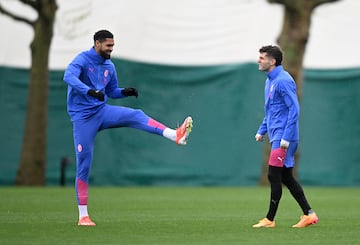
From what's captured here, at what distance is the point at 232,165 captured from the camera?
2589cm

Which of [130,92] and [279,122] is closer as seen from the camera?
[279,122]

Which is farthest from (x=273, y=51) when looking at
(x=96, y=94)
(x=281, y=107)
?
(x=96, y=94)

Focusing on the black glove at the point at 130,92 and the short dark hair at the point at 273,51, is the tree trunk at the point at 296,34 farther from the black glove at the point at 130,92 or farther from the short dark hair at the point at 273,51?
the short dark hair at the point at 273,51

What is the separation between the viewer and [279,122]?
11.9 m

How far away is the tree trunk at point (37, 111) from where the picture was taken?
80.1 ft

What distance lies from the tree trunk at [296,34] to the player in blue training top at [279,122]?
1174 centimetres

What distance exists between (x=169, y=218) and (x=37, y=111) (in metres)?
11.4

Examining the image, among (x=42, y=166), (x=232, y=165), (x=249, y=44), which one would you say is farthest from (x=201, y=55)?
(x=42, y=166)

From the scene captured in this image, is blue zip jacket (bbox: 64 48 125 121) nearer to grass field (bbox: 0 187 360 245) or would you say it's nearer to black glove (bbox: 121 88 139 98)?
black glove (bbox: 121 88 139 98)

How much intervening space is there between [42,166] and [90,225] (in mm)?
12622

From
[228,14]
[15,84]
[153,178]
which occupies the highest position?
[228,14]

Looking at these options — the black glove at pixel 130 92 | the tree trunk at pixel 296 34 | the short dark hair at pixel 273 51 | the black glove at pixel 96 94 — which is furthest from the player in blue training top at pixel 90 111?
the tree trunk at pixel 296 34

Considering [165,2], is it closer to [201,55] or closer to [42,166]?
[201,55]

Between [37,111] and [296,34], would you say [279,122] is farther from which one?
[37,111]
